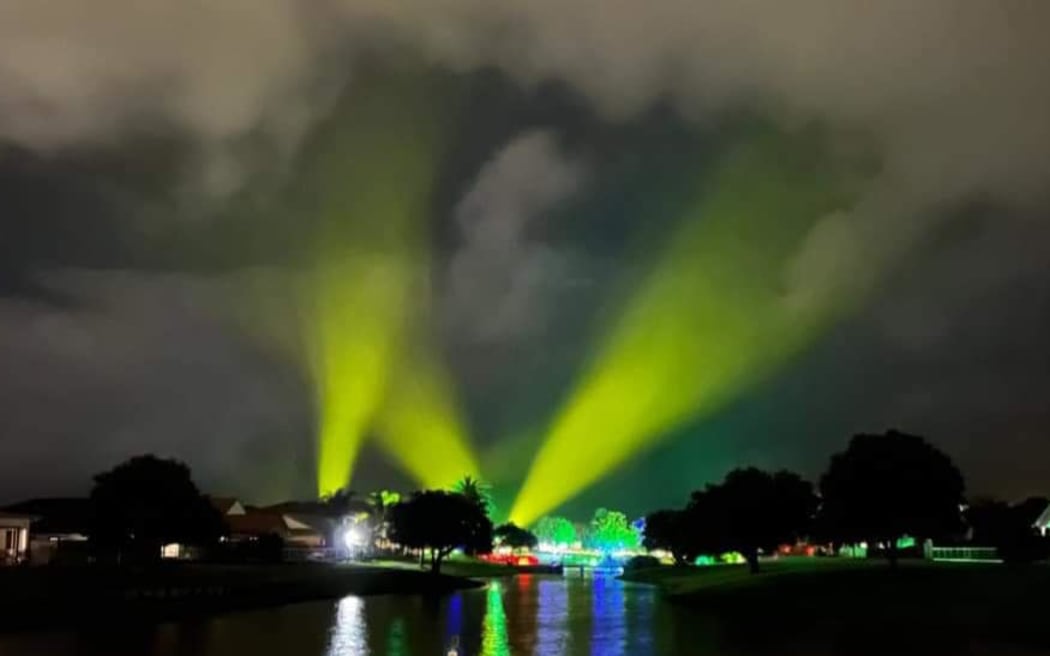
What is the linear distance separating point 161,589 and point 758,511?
62322 mm

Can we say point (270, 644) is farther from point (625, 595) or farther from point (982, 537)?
point (982, 537)

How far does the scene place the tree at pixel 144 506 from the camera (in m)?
99.8

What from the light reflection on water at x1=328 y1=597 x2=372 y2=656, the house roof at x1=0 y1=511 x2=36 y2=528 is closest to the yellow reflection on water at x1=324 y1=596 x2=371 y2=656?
the light reflection on water at x1=328 y1=597 x2=372 y2=656

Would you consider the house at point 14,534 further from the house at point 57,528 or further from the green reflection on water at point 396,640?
the green reflection on water at point 396,640

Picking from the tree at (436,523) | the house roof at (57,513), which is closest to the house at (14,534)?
the house roof at (57,513)

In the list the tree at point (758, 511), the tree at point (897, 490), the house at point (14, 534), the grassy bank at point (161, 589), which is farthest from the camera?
the tree at point (758, 511)

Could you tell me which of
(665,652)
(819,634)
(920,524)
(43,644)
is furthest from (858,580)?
(43,644)

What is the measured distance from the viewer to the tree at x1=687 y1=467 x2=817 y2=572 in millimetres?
117562

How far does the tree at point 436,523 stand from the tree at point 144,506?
49.4 m

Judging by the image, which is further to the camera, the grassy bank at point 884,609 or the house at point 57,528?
the house at point 57,528

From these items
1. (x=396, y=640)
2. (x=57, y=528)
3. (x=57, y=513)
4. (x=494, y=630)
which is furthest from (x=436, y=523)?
(x=396, y=640)

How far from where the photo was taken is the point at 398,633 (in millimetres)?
65062

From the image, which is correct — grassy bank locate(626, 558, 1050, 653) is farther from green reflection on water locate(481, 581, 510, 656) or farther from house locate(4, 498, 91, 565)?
house locate(4, 498, 91, 565)

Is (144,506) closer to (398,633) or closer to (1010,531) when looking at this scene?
(398,633)
